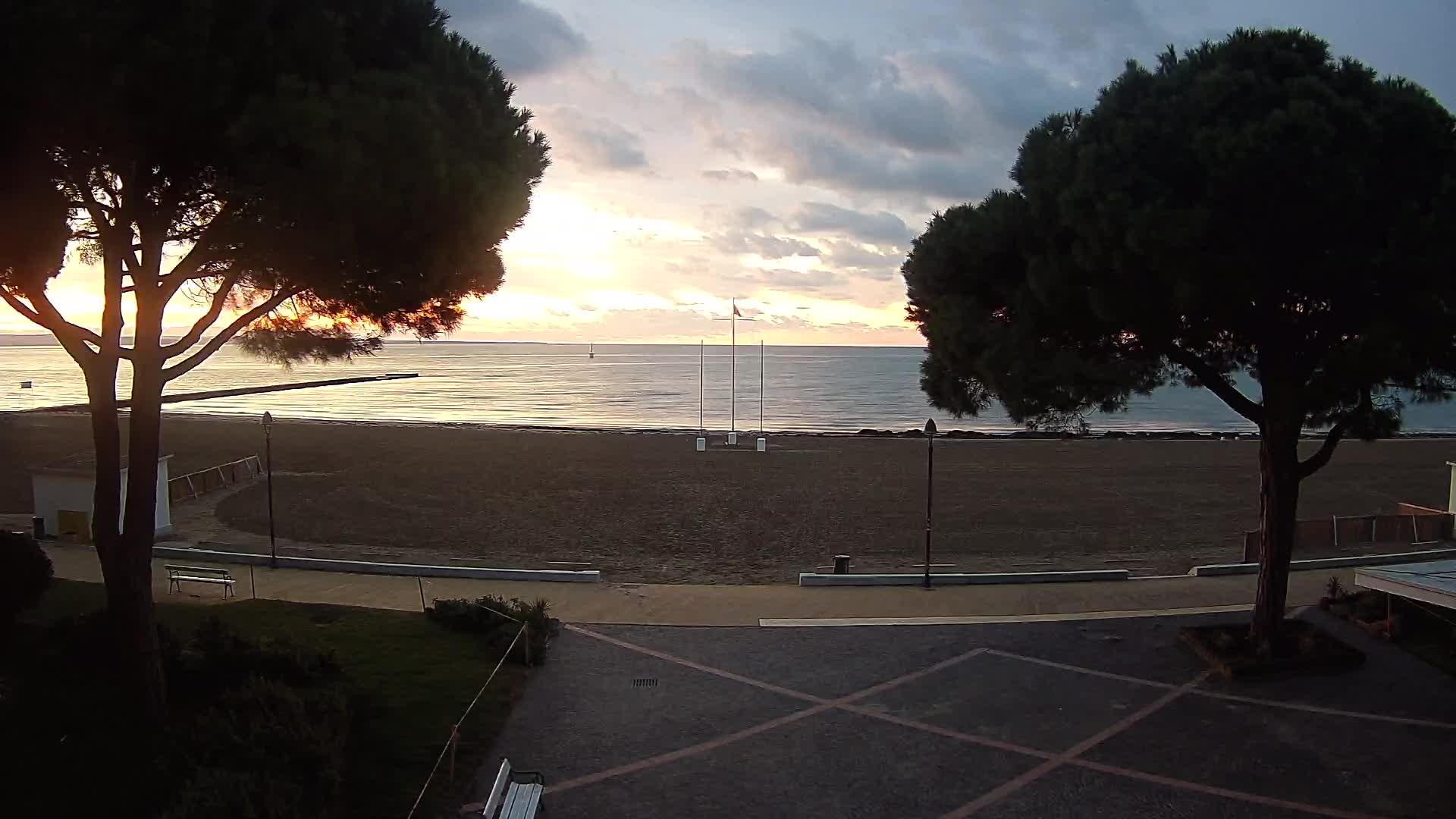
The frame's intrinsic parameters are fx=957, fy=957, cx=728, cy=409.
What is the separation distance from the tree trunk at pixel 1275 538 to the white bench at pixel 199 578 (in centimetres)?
1463

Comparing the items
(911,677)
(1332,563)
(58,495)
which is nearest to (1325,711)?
(911,677)

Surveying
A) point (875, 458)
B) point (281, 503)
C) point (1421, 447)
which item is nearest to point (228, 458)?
point (281, 503)

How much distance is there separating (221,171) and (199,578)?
31.1 feet

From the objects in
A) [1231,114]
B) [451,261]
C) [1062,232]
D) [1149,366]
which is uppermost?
[1231,114]

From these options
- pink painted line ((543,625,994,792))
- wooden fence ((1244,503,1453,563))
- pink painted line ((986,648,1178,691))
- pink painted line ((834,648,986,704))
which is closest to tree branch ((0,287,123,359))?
pink painted line ((543,625,994,792))

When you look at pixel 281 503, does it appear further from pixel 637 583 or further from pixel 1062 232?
pixel 1062 232

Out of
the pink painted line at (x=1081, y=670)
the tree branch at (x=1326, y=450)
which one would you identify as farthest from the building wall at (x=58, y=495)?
the tree branch at (x=1326, y=450)

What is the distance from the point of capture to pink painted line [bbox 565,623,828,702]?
35.5ft

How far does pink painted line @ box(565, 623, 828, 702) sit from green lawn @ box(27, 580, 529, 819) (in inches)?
63.5

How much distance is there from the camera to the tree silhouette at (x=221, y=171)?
276 inches

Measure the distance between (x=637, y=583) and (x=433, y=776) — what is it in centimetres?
849

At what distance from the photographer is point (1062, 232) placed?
10906mm

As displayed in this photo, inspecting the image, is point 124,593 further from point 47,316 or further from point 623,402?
point 623,402

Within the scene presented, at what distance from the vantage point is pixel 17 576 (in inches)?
379
